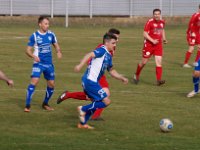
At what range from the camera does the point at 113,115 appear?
16016mm


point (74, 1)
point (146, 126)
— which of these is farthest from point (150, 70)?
point (74, 1)

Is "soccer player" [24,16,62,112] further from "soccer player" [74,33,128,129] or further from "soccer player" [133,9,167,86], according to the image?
"soccer player" [133,9,167,86]

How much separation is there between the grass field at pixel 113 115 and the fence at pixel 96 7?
24.5 m

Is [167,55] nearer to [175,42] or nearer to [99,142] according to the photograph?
[175,42]

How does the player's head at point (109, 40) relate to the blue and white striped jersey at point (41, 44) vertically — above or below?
above

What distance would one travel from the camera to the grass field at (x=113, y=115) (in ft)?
42.0

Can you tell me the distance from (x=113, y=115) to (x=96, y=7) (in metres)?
39.4

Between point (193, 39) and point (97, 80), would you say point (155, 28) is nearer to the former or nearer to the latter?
point (193, 39)

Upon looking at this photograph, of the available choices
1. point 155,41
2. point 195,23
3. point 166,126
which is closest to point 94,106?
point 166,126

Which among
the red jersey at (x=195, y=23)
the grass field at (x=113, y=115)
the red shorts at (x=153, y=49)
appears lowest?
the grass field at (x=113, y=115)

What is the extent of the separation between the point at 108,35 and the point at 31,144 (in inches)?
114

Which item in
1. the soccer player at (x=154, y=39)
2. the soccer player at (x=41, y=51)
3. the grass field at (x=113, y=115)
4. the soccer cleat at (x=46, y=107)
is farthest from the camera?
the soccer player at (x=154, y=39)

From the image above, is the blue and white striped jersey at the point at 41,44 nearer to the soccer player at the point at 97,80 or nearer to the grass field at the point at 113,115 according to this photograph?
the grass field at the point at 113,115

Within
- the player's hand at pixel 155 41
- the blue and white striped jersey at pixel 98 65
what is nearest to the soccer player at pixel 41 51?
the blue and white striped jersey at pixel 98 65
